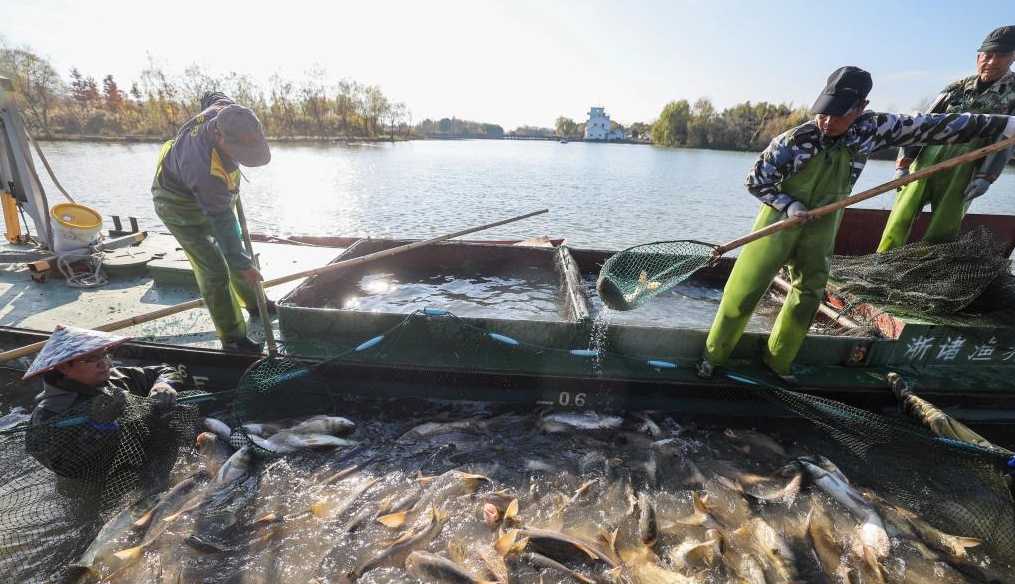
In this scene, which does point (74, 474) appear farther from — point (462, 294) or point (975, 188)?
point (975, 188)

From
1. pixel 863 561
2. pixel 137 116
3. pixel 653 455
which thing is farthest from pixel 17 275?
pixel 137 116

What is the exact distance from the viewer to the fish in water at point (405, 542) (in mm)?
3214

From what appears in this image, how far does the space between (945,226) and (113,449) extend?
31.0 ft

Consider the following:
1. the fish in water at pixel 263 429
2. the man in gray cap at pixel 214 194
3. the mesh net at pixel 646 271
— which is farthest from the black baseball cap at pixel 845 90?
the fish in water at pixel 263 429

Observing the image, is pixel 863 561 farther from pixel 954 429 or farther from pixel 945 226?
pixel 945 226

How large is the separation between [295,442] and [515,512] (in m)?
2.29

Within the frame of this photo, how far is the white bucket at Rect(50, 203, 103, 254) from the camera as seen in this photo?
6.42m

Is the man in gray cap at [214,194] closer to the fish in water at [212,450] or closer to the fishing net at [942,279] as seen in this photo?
the fish in water at [212,450]

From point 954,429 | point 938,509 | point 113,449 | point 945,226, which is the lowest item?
point 938,509

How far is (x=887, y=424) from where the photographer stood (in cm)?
398

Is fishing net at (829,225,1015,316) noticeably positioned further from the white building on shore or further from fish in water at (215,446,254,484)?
the white building on shore

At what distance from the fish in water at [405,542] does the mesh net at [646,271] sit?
9.22 feet

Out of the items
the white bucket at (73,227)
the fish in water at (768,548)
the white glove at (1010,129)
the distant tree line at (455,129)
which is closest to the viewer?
the fish in water at (768,548)

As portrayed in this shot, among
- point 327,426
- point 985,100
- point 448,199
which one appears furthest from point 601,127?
point 327,426
